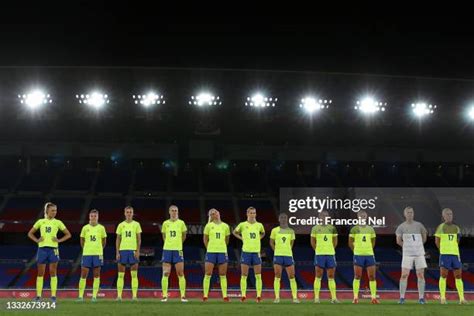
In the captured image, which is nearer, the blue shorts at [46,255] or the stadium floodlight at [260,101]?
the blue shorts at [46,255]

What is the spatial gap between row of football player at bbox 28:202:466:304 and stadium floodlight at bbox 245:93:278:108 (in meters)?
16.0

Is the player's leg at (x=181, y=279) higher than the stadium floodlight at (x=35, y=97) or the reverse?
the reverse

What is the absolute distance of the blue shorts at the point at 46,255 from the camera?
14.3 m

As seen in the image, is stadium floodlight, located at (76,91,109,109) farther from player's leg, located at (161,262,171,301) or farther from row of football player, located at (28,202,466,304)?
player's leg, located at (161,262,171,301)

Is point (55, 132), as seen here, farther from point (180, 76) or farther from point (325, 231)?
point (325, 231)

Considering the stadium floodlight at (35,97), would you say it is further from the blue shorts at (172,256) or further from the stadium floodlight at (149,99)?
the blue shorts at (172,256)

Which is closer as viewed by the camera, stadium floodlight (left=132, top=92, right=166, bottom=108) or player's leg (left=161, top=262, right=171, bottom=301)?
player's leg (left=161, top=262, right=171, bottom=301)

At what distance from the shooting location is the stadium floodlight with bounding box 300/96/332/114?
3147 centimetres

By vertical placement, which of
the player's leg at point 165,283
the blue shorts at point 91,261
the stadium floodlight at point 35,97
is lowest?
the player's leg at point 165,283

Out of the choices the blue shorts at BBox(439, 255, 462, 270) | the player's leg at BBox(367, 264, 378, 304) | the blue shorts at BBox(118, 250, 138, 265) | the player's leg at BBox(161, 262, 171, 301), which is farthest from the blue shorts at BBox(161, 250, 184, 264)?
the blue shorts at BBox(439, 255, 462, 270)

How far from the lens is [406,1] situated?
2383cm

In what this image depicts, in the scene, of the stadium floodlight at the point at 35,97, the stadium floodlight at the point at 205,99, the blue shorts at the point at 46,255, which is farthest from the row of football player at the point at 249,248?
the stadium floodlight at the point at 35,97

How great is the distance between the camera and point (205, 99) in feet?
101

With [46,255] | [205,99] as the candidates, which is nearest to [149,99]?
[205,99]
